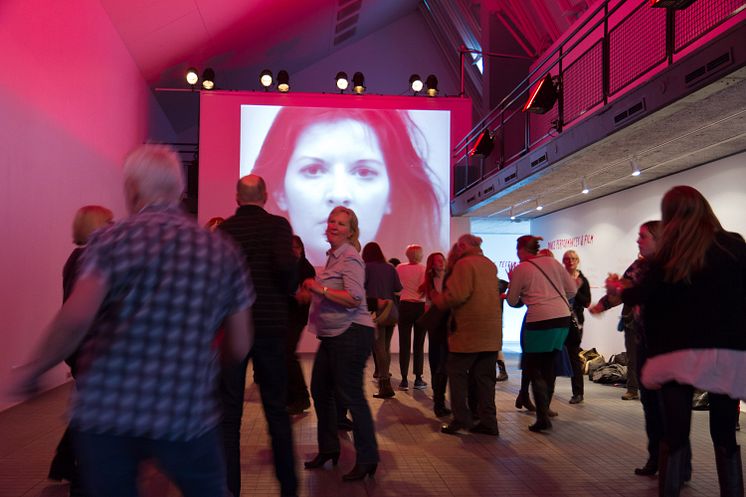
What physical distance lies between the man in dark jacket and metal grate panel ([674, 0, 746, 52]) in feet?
16.4

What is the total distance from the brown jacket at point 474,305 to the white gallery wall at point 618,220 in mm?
3031

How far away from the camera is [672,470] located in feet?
9.11

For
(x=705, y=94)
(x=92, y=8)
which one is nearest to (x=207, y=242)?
(x=705, y=94)

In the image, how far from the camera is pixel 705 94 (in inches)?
185

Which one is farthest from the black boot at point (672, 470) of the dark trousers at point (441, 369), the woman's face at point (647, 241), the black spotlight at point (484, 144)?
the black spotlight at point (484, 144)

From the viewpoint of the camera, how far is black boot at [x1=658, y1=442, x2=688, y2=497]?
277cm

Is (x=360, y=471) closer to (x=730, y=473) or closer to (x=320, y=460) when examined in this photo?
(x=320, y=460)

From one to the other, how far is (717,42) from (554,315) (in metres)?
2.11

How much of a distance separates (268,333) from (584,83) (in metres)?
8.28

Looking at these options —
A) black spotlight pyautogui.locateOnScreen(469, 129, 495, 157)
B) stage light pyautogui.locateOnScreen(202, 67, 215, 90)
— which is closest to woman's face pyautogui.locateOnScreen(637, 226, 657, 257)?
black spotlight pyautogui.locateOnScreen(469, 129, 495, 157)

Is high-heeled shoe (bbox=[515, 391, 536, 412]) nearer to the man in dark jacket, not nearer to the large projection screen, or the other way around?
the man in dark jacket

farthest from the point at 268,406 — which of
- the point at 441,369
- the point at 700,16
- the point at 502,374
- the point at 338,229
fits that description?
the point at 700,16

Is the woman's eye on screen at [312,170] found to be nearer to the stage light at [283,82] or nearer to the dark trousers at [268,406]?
the stage light at [283,82]

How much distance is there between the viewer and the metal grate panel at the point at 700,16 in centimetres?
673
